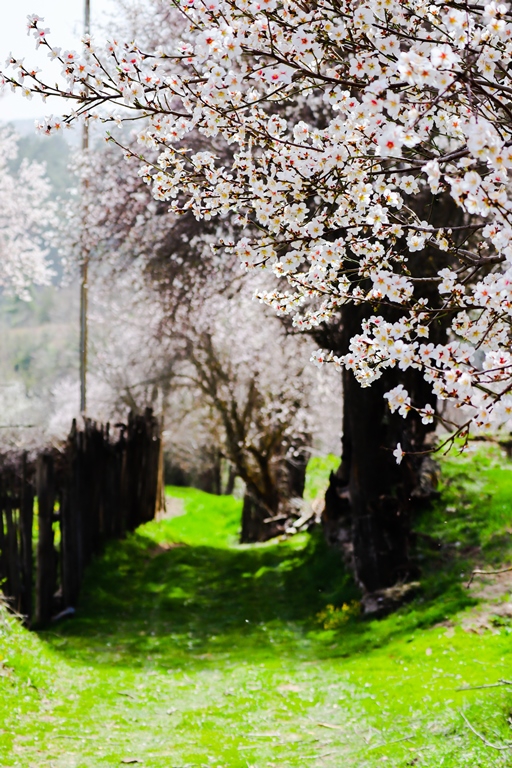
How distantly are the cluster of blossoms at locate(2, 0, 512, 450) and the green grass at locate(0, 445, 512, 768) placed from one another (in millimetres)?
2412

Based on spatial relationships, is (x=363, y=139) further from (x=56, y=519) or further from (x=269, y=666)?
(x=56, y=519)

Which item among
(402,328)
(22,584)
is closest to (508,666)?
(402,328)

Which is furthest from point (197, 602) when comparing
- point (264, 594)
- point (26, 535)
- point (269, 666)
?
point (269, 666)

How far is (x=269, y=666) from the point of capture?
834 centimetres

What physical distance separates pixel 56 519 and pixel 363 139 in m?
7.67

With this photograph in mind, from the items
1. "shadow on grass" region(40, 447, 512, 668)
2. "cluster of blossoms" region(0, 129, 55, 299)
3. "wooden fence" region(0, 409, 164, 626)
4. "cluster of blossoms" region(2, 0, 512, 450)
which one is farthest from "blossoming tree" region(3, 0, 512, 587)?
"cluster of blossoms" region(0, 129, 55, 299)

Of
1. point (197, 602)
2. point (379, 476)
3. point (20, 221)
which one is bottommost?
point (197, 602)

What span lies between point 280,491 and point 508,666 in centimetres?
1391

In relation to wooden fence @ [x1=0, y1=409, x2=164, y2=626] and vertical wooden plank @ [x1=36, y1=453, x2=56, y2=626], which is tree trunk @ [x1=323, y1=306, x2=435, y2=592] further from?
vertical wooden plank @ [x1=36, y1=453, x2=56, y2=626]

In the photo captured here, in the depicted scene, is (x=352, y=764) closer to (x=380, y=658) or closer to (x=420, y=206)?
(x=380, y=658)

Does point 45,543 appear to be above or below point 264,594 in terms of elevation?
above

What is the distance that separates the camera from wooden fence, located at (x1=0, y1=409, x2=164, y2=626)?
389 inches

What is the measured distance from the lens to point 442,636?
8.05m

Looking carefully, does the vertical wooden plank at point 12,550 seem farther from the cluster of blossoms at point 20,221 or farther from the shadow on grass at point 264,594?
the cluster of blossoms at point 20,221
